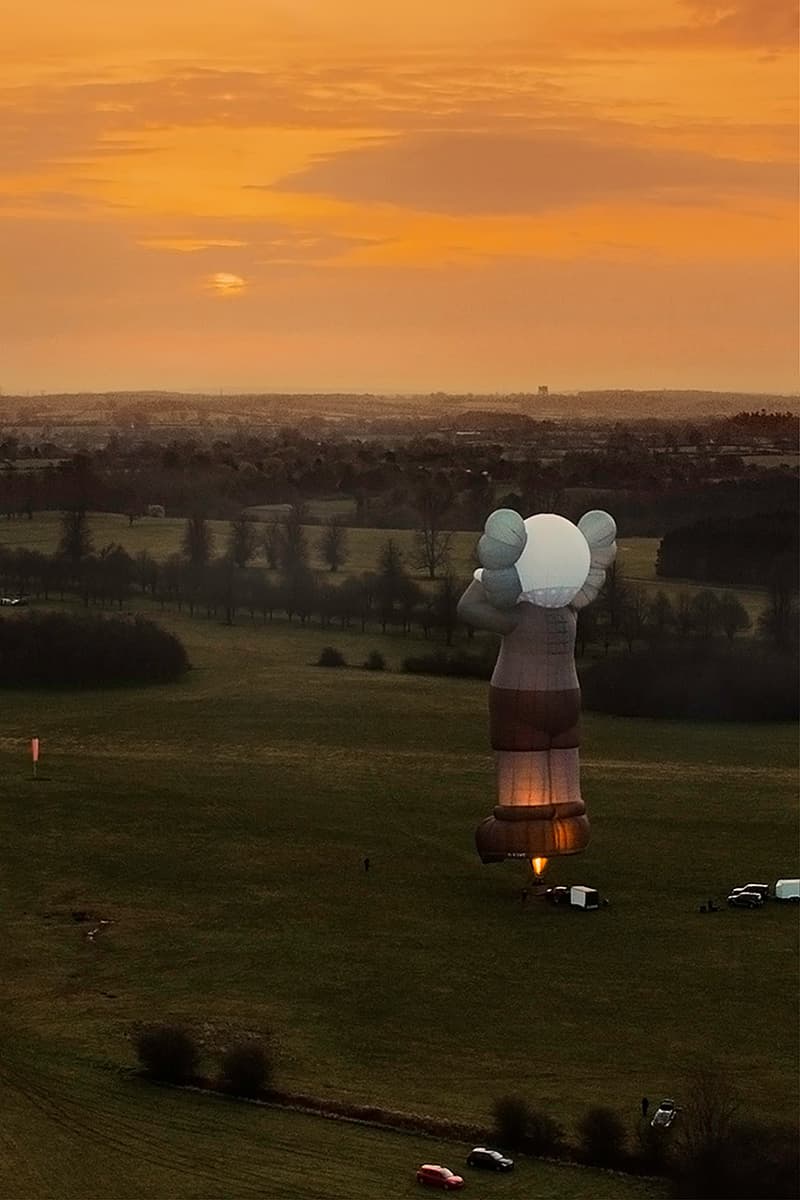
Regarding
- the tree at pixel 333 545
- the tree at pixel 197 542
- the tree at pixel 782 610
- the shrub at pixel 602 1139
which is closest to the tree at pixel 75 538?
→ the tree at pixel 197 542

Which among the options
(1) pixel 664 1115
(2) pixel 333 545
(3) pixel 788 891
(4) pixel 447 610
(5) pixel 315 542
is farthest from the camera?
(5) pixel 315 542

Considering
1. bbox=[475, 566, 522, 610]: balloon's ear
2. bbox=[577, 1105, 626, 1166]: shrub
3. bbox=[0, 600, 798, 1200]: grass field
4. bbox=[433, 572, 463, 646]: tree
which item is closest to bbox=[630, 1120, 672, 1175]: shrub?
bbox=[577, 1105, 626, 1166]: shrub

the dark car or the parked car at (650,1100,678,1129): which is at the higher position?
the parked car at (650,1100,678,1129)

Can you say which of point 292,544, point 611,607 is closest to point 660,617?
point 611,607

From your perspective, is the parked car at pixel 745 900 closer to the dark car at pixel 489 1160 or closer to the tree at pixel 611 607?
the dark car at pixel 489 1160

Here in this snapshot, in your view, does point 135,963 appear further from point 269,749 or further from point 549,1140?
point 269,749

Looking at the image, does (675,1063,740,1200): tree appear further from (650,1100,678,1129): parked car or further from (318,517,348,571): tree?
(318,517,348,571): tree

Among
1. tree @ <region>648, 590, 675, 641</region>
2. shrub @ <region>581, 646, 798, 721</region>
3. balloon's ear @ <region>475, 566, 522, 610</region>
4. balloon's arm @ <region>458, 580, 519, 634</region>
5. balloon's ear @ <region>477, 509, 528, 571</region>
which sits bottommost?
shrub @ <region>581, 646, 798, 721</region>

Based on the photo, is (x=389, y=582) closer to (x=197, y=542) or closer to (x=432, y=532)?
(x=197, y=542)
